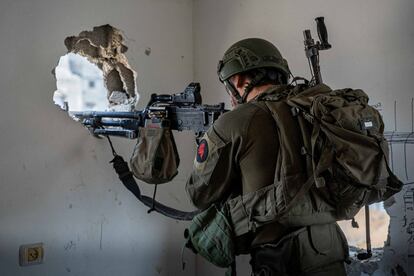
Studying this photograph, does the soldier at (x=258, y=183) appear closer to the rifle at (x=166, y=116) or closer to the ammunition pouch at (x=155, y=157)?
the rifle at (x=166, y=116)

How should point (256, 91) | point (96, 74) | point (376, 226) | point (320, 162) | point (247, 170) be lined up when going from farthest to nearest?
point (96, 74), point (376, 226), point (256, 91), point (247, 170), point (320, 162)

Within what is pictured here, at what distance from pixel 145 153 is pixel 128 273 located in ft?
2.59

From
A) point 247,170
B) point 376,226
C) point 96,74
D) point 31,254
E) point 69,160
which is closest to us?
point 247,170

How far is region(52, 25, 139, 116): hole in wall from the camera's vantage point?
1.92 meters

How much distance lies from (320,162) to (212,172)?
0.89 ft

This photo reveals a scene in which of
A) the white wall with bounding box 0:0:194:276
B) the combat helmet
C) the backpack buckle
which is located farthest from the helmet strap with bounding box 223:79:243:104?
the white wall with bounding box 0:0:194:276

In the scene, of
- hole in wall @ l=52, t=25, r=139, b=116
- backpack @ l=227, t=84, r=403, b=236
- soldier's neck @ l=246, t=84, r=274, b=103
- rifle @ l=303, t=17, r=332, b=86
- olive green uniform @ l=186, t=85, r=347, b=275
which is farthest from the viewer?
hole in wall @ l=52, t=25, r=139, b=116

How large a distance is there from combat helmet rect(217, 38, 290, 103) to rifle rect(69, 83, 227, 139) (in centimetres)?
13

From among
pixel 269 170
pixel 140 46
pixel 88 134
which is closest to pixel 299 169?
pixel 269 170

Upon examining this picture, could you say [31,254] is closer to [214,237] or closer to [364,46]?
[214,237]

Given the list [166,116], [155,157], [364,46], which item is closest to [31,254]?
[155,157]

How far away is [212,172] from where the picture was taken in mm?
1117

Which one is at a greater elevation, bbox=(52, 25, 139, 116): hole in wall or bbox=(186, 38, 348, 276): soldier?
bbox=(52, 25, 139, 116): hole in wall

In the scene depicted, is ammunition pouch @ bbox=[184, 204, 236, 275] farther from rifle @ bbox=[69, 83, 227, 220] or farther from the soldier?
rifle @ bbox=[69, 83, 227, 220]
